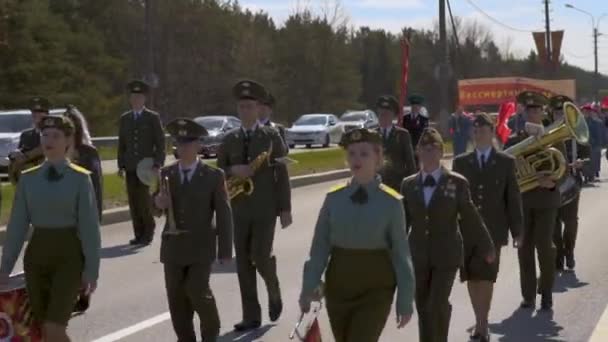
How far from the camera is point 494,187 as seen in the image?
29.4 ft

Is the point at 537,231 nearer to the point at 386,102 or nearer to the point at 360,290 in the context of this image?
the point at 386,102

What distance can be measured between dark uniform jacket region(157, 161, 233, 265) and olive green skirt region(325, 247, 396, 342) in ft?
6.53

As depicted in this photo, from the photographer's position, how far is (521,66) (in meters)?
137

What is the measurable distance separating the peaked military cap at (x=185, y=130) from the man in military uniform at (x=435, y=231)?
1451 millimetres

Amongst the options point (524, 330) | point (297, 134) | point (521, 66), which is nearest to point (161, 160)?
point (524, 330)

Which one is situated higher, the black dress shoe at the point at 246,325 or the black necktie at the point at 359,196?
the black necktie at the point at 359,196

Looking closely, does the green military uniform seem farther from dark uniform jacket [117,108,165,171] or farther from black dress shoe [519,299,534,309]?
dark uniform jacket [117,108,165,171]

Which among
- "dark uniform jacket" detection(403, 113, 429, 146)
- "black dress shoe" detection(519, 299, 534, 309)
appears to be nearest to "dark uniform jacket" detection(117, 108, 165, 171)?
"dark uniform jacket" detection(403, 113, 429, 146)

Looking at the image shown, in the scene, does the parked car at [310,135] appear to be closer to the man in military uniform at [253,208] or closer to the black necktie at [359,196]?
the man in military uniform at [253,208]

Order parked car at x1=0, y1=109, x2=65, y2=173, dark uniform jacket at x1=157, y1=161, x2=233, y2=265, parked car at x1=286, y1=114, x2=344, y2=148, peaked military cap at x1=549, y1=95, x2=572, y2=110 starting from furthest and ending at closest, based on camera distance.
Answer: parked car at x1=286, y1=114, x2=344, y2=148 → parked car at x1=0, y1=109, x2=65, y2=173 → peaked military cap at x1=549, y1=95, x2=572, y2=110 → dark uniform jacket at x1=157, y1=161, x2=233, y2=265

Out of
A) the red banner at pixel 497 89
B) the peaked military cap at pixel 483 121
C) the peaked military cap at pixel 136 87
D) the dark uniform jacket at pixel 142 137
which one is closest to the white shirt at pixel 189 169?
the peaked military cap at pixel 483 121

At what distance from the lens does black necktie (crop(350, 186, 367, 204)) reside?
597cm

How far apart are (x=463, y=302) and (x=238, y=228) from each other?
8.09ft

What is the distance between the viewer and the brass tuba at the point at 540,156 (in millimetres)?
10336
